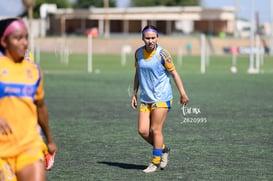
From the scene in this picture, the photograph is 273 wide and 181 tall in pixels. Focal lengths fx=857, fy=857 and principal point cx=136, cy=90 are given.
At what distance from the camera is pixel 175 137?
1495 cm

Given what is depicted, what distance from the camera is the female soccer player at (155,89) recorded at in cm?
1105

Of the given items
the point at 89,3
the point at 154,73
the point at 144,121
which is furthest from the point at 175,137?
the point at 89,3

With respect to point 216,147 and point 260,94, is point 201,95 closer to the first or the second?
point 260,94

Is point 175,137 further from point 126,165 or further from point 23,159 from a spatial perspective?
point 23,159

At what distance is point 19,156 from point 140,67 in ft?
15.5

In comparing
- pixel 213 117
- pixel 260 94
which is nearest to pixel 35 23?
pixel 260 94

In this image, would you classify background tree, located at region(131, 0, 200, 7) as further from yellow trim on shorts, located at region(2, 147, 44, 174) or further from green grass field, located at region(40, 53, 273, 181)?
yellow trim on shorts, located at region(2, 147, 44, 174)

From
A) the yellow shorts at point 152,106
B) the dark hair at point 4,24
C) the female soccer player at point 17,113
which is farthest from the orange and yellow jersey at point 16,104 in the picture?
the yellow shorts at point 152,106

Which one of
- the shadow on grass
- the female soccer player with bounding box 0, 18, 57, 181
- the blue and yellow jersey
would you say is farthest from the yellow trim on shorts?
the shadow on grass

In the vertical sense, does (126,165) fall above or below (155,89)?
below

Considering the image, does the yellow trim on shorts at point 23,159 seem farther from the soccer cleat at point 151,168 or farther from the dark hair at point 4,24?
the soccer cleat at point 151,168

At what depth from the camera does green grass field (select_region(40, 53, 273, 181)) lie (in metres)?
11.0

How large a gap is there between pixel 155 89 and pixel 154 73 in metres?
0.23

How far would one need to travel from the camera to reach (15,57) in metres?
6.60
